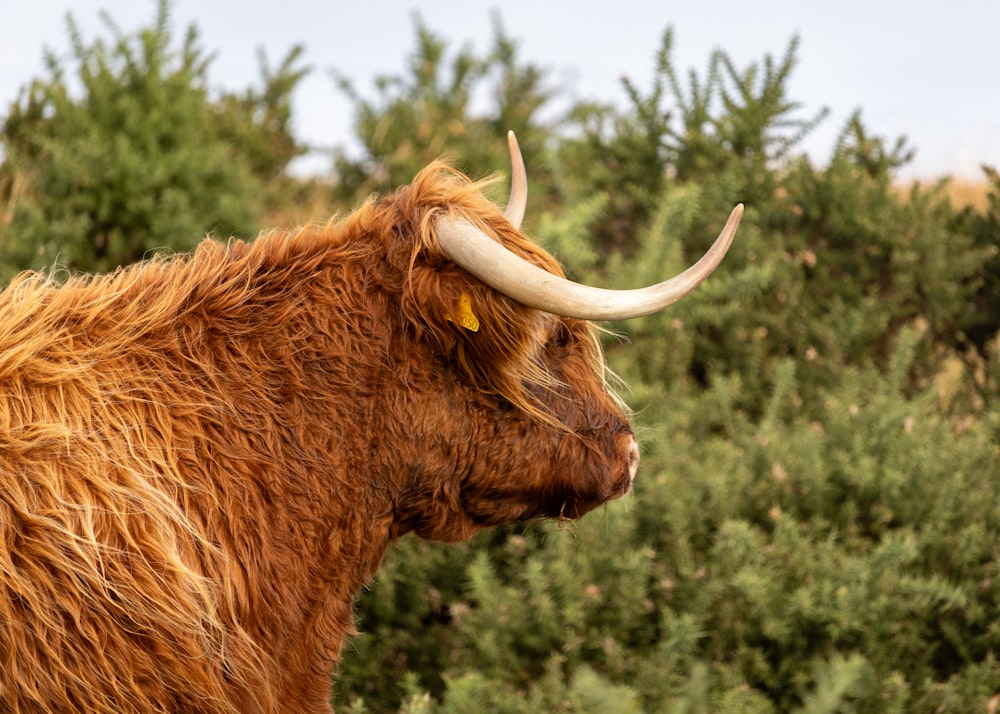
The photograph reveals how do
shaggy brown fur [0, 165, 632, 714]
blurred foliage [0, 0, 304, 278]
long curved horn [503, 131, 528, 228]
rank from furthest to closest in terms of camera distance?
blurred foliage [0, 0, 304, 278] < long curved horn [503, 131, 528, 228] < shaggy brown fur [0, 165, 632, 714]

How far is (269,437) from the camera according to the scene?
2482 millimetres

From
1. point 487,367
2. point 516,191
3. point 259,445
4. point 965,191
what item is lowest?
point 259,445

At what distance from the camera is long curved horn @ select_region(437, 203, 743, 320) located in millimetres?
2482

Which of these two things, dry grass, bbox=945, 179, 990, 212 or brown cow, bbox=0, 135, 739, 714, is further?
dry grass, bbox=945, 179, 990, 212

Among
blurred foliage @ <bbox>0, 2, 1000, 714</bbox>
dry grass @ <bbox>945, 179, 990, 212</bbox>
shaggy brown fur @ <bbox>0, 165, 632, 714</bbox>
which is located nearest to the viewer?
shaggy brown fur @ <bbox>0, 165, 632, 714</bbox>

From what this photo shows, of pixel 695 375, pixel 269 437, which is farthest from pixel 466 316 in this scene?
pixel 695 375

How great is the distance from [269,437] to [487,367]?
569 mm

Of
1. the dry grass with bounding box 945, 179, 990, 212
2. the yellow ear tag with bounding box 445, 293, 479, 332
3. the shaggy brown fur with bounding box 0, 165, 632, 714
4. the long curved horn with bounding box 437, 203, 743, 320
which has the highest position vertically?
the dry grass with bounding box 945, 179, 990, 212

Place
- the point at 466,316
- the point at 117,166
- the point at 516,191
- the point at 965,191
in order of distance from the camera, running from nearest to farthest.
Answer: the point at 466,316 → the point at 516,191 → the point at 117,166 → the point at 965,191

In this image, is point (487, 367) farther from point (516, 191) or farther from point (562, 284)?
point (516, 191)

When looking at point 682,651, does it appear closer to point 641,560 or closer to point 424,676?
point 641,560

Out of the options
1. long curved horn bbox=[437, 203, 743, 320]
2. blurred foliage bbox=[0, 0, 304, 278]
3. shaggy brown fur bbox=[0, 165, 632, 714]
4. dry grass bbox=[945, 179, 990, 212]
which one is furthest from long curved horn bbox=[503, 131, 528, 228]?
dry grass bbox=[945, 179, 990, 212]

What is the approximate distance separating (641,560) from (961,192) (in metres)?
6.18

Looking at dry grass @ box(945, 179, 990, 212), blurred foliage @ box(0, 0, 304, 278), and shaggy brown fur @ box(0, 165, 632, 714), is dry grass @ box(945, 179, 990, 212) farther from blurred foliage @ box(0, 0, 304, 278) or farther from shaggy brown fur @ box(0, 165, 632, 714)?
shaggy brown fur @ box(0, 165, 632, 714)
